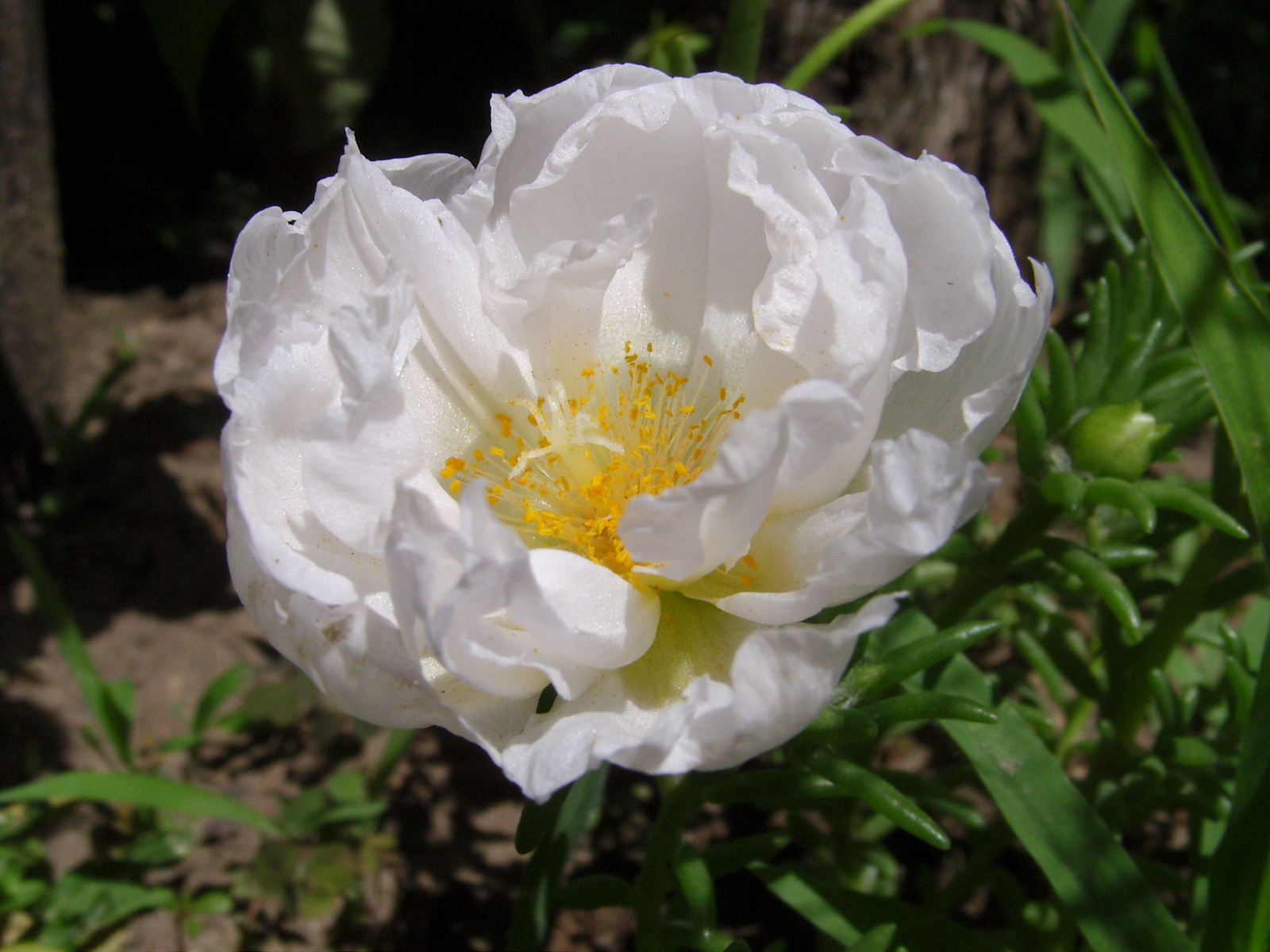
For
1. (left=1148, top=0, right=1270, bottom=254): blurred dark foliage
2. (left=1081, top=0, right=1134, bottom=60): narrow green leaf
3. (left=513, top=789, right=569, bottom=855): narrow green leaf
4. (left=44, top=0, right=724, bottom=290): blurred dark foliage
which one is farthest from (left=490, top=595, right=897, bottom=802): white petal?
(left=1148, top=0, right=1270, bottom=254): blurred dark foliage

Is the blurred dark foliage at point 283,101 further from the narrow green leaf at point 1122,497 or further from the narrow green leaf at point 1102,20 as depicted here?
the narrow green leaf at point 1122,497

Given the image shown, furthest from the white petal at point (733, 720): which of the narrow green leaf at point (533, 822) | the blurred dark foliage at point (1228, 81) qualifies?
the blurred dark foliage at point (1228, 81)

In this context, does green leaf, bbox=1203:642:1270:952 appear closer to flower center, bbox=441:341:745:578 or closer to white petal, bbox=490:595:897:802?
white petal, bbox=490:595:897:802

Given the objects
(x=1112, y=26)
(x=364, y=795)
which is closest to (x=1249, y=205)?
(x=1112, y=26)

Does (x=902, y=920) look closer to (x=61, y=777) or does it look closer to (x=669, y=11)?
(x=61, y=777)

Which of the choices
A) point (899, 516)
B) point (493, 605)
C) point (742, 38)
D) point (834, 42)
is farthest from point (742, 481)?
point (834, 42)

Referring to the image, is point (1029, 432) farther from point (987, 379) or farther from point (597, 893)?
point (597, 893)
